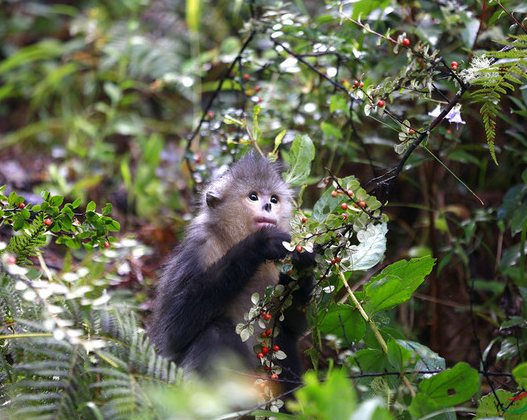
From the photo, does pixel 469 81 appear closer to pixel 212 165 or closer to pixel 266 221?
pixel 266 221

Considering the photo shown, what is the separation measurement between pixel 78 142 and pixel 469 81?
5696 mm

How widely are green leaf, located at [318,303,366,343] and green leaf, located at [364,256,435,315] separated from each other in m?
0.09

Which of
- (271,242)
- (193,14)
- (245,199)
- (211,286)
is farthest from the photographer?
(193,14)

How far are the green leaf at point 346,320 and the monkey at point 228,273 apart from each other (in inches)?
8.0

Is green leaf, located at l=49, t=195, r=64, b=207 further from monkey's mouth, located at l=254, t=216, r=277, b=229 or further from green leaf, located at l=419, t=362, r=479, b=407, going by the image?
green leaf, located at l=419, t=362, r=479, b=407

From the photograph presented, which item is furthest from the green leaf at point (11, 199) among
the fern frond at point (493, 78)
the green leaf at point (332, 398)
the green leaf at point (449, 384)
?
the fern frond at point (493, 78)

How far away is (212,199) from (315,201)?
5.94 feet

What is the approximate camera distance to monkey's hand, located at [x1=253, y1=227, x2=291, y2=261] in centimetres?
312

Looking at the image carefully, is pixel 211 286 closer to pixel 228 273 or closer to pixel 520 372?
pixel 228 273

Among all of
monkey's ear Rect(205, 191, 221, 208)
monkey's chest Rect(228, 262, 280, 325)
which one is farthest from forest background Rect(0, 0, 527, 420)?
monkey's ear Rect(205, 191, 221, 208)

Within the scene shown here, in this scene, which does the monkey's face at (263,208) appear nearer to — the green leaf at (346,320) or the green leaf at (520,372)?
the green leaf at (346,320)

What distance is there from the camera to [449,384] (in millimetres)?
2352

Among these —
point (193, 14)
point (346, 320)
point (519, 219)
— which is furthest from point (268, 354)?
point (193, 14)

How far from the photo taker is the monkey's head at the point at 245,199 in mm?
3621
